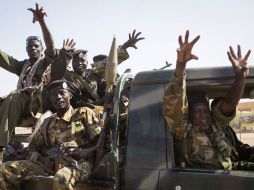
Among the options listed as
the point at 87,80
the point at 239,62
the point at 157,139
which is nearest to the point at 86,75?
the point at 87,80

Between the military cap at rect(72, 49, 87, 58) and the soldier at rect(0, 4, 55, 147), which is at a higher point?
the military cap at rect(72, 49, 87, 58)

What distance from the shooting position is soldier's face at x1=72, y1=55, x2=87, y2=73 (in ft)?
16.0

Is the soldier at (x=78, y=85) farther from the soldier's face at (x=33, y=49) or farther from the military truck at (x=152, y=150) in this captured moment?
the military truck at (x=152, y=150)

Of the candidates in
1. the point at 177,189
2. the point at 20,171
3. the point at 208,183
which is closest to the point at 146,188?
the point at 177,189

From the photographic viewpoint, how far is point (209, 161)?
89.7 inches

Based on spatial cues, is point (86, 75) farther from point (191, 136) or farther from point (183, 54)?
point (183, 54)

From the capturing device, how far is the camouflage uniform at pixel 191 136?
215 cm

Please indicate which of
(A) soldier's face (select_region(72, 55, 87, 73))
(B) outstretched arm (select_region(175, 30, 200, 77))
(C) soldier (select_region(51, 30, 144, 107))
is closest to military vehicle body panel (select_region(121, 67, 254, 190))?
(B) outstretched arm (select_region(175, 30, 200, 77))

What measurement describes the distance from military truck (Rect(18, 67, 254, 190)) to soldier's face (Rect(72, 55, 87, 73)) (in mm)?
2565

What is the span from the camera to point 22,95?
161 inches

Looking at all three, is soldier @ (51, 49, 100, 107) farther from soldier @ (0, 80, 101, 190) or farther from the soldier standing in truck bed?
soldier @ (0, 80, 101, 190)

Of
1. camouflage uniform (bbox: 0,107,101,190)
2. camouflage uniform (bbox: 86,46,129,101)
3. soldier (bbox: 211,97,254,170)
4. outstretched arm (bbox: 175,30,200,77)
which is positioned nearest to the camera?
outstretched arm (bbox: 175,30,200,77)

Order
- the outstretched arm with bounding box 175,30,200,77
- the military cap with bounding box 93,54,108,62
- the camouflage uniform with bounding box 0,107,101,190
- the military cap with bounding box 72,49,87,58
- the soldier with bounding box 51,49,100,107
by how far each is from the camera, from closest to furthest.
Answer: the outstretched arm with bounding box 175,30,200,77, the camouflage uniform with bounding box 0,107,101,190, the soldier with bounding box 51,49,100,107, the military cap with bounding box 72,49,87,58, the military cap with bounding box 93,54,108,62

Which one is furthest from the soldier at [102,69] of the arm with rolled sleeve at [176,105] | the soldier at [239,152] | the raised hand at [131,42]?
the arm with rolled sleeve at [176,105]
